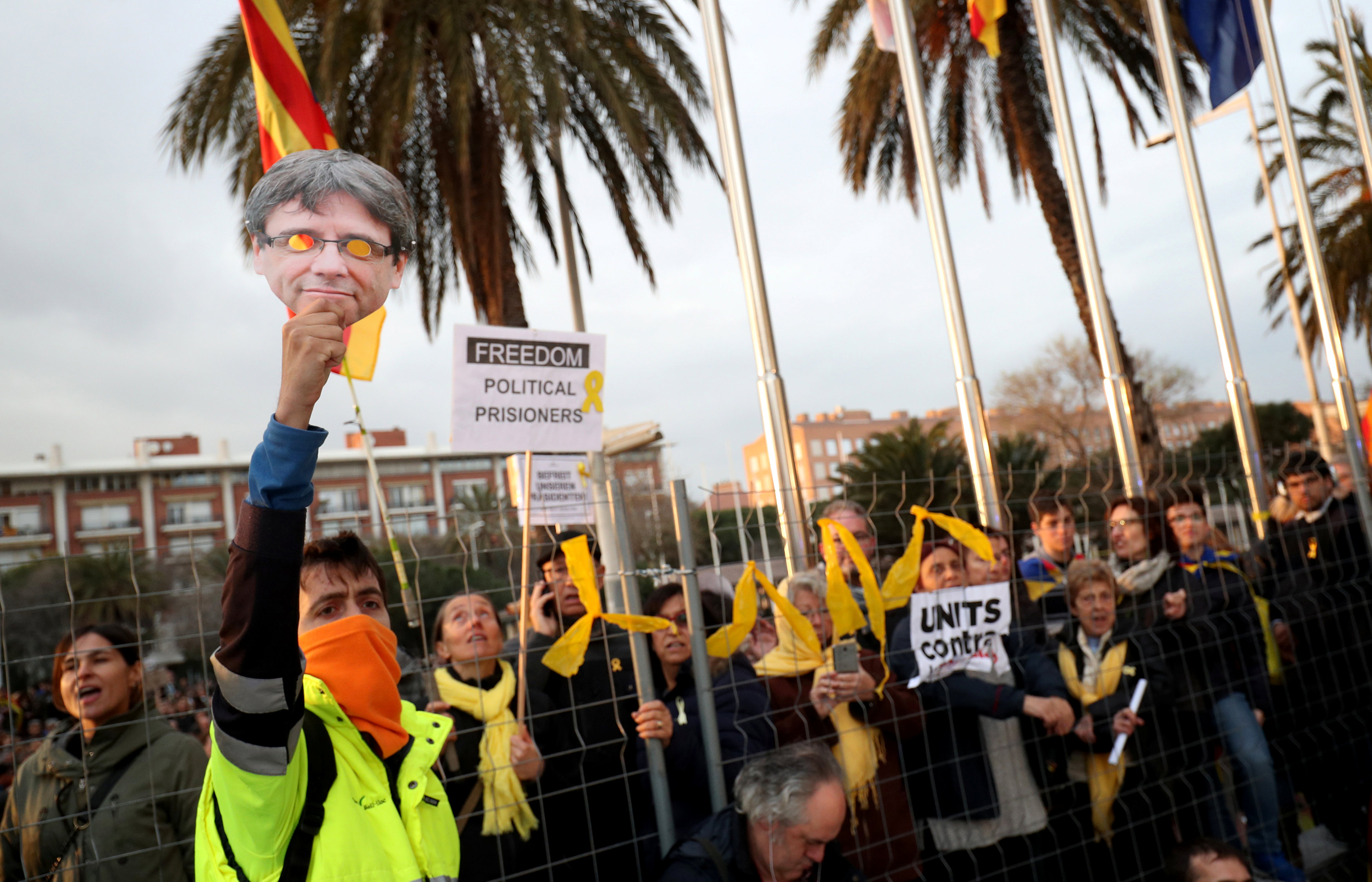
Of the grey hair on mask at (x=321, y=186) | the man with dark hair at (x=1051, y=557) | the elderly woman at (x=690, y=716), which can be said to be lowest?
the elderly woman at (x=690, y=716)

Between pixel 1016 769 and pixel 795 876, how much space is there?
57.3 inches

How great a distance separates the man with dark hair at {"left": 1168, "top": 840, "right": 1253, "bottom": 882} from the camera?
3.39m

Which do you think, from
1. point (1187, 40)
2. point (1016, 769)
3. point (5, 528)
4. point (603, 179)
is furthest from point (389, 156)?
point (5, 528)

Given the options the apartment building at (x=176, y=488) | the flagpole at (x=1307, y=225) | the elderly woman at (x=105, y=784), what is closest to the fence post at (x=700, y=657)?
the elderly woman at (x=105, y=784)

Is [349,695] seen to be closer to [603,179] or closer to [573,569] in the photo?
[573,569]

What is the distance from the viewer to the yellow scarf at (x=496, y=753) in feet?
9.84

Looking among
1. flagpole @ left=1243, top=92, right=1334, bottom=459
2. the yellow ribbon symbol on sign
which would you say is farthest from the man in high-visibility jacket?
flagpole @ left=1243, top=92, right=1334, bottom=459

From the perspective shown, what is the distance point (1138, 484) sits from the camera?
515 centimetres

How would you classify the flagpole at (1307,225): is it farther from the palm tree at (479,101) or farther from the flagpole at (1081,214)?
the palm tree at (479,101)

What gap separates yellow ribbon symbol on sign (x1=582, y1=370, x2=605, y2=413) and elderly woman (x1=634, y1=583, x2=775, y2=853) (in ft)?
3.96

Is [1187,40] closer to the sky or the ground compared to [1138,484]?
closer to the sky

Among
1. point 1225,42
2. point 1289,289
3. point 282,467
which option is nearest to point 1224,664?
point 282,467

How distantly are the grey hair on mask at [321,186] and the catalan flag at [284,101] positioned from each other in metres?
2.05

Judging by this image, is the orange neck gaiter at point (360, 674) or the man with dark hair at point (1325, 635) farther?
the man with dark hair at point (1325, 635)
